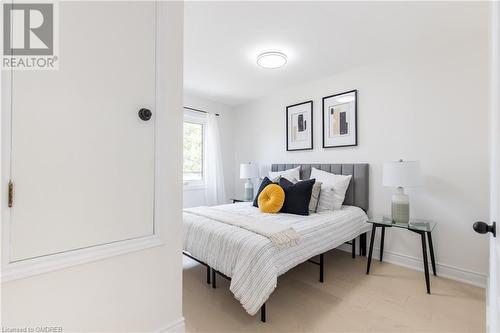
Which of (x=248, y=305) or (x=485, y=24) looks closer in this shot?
(x=248, y=305)

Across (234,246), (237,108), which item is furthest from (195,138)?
(234,246)

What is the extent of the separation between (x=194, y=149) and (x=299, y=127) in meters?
2.01

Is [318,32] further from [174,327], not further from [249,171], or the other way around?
[174,327]

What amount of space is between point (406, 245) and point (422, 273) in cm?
31

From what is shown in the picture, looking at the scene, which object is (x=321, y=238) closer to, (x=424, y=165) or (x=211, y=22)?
(x=424, y=165)

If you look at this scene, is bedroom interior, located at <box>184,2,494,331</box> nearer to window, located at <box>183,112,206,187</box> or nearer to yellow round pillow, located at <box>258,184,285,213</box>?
yellow round pillow, located at <box>258,184,285,213</box>

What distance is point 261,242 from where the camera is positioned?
1788 mm

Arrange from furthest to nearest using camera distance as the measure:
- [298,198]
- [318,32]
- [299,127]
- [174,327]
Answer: [299,127], [298,198], [318,32], [174,327]

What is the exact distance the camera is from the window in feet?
14.2

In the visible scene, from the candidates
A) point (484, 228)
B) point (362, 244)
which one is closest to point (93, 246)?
point (484, 228)

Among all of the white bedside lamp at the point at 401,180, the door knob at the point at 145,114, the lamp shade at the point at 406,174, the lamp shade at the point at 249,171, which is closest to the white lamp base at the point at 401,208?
the white bedside lamp at the point at 401,180

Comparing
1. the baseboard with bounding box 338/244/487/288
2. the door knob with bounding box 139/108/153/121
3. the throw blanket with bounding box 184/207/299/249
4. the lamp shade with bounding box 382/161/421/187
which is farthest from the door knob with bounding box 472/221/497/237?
the baseboard with bounding box 338/244/487/288

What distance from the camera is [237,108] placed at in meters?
4.92

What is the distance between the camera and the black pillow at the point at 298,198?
8.73 ft
